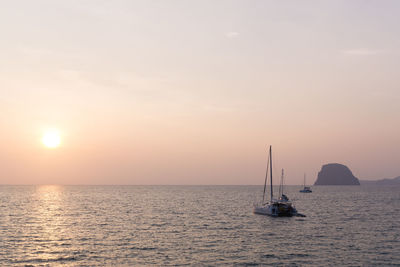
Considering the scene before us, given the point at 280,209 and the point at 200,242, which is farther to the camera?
the point at 280,209

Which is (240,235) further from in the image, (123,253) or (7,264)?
(7,264)

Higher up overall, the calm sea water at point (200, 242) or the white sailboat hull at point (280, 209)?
the white sailboat hull at point (280, 209)

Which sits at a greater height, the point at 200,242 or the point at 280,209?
the point at 280,209

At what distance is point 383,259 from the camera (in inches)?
1743

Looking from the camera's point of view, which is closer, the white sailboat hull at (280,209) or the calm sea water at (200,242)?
the calm sea water at (200,242)

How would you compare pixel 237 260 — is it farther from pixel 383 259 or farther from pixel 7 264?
pixel 7 264

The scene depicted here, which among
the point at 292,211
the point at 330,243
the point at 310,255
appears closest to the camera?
the point at 310,255

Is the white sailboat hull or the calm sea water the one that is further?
the white sailboat hull

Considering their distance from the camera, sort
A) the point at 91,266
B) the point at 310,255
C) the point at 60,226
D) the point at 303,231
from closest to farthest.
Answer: the point at 91,266 → the point at 310,255 → the point at 303,231 → the point at 60,226

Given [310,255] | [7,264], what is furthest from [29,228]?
[310,255]

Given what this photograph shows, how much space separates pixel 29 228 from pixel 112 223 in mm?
15230

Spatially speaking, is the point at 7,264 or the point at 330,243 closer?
the point at 7,264

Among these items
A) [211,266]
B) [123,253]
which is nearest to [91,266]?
[123,253]

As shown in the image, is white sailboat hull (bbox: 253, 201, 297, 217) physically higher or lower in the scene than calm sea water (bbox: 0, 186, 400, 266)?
higher
